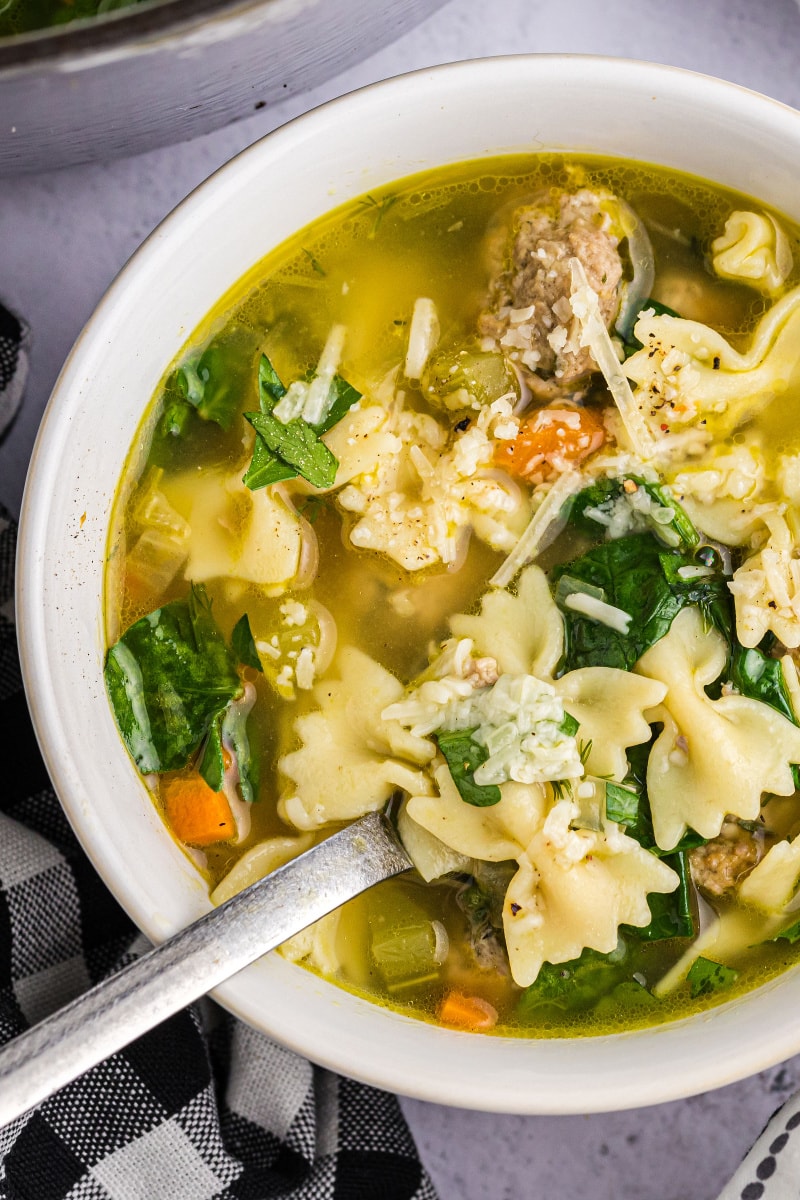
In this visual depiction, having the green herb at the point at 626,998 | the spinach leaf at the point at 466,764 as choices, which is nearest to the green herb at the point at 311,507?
the spinach leaf at the point at 466,764

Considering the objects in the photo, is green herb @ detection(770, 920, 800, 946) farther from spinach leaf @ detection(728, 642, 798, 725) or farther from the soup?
spinach leaf @ detection(728, 642, 798, 725)

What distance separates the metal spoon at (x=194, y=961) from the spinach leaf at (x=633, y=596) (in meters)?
0.64

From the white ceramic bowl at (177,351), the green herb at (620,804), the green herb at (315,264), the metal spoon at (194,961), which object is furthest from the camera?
the green herb at (315,264)

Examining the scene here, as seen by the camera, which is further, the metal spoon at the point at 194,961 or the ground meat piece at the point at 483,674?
the ground meat piece at the point at 483,674

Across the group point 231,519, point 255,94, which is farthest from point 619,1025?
point 255,94

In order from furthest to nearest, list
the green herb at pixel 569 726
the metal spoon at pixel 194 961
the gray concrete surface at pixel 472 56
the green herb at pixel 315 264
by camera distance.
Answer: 1. the gray concrete surface at pixel 472 56
2. the green herb at pixel 315 264
3. the green herb at pixel 569 726
4. the metal spoon at pixel 194 961

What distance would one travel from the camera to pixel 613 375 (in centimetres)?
279

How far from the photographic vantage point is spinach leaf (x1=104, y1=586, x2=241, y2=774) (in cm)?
287

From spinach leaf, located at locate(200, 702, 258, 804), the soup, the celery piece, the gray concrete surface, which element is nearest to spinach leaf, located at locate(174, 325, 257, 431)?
the soup

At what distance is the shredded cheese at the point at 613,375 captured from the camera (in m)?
2.74

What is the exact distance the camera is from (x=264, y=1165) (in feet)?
10.3

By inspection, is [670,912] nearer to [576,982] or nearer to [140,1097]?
[576,982]

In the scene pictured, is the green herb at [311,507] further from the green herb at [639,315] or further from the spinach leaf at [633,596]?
the green herb at [639,315]

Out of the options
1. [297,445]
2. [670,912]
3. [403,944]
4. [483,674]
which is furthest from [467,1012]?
[297,445]
